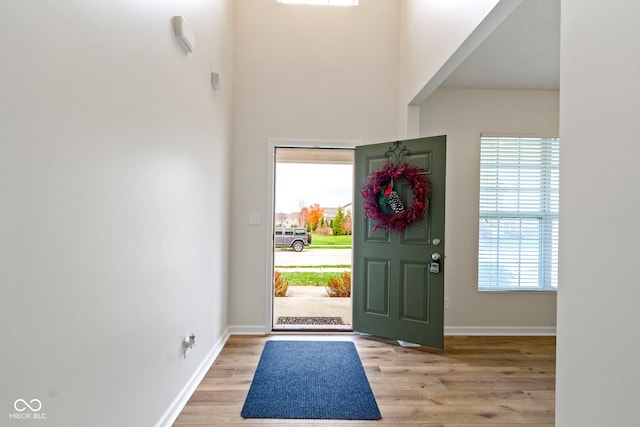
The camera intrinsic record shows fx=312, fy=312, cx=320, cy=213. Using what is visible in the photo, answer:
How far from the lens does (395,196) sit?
3.05m

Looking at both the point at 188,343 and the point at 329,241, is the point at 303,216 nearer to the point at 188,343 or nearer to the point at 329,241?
the point at 329,241

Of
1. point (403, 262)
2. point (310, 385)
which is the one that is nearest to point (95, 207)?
point (310, 385)

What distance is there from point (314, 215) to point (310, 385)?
422 centimetres

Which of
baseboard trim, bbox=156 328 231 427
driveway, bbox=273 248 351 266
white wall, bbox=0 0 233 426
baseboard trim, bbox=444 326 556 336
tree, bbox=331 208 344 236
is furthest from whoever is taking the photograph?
tree, bbox=331 208 344 236

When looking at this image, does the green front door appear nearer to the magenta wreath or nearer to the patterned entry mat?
the magenta wreath

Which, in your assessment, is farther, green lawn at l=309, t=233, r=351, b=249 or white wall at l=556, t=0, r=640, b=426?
green lawn at l=309, t=233, r=351, b=249

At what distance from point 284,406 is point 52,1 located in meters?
2.31

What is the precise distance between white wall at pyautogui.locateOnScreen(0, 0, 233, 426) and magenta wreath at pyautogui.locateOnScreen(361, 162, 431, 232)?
1.73 metres

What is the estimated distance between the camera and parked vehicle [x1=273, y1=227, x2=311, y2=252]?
20.8ft

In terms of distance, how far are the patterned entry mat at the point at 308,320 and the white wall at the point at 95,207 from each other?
1.84 metres

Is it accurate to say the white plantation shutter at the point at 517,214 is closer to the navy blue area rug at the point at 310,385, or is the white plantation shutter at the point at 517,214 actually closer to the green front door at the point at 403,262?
the green front door at the point at 403,262

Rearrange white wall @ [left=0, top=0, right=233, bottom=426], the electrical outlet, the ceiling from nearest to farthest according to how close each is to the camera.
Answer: white wall @ [left=0, top=0, right=233, bottom=426], the electrical outlet, the ceiling

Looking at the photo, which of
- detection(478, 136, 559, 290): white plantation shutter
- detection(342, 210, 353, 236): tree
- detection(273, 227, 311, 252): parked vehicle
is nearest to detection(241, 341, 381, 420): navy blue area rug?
detection(478, 136, 559, 290): white plantation shutter

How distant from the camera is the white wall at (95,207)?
0.88 m
